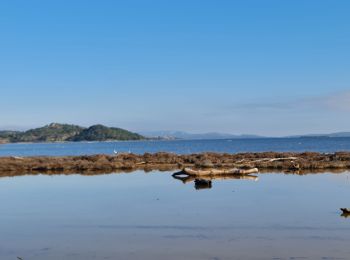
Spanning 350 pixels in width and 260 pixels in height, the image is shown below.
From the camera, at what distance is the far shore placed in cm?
4997

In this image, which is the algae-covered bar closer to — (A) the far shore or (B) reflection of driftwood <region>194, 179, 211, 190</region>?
(A) the far shore

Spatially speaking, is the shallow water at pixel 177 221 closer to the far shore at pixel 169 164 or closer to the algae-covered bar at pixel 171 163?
the far shore at pixel 169 164

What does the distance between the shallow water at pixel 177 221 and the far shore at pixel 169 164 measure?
47.1ft

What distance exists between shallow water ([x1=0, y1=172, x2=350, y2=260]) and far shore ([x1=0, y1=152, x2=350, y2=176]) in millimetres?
14368

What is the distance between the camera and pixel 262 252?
1569 centimetres

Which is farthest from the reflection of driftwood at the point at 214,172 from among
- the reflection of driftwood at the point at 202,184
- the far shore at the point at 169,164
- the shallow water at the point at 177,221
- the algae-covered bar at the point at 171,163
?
the reflection of driftwood at the point at 202,184

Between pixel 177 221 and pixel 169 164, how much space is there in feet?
126

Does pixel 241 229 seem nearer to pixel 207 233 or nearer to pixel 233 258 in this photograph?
pixel 207 233

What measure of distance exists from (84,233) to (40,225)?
2.90 meters

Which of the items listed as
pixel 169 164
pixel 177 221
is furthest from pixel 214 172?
pixel 177 221

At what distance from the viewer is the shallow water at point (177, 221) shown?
1623cm

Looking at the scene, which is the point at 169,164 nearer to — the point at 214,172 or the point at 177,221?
the point at 214,172

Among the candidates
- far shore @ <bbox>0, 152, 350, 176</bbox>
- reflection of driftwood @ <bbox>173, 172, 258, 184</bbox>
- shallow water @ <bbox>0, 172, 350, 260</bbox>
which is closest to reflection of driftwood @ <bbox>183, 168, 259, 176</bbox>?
reflection of driftwood @ <bbox>173, 172, 258, 184</bbox>

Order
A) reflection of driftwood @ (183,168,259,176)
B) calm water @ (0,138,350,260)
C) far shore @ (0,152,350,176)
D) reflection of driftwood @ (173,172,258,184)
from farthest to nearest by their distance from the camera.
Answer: far shore @ (0,152,350,176) → reflection of driftwood @ (183,168,259,176) → reflection of driftwood @ (173,172,258,184) → calm water @ (0,138,350,260)
